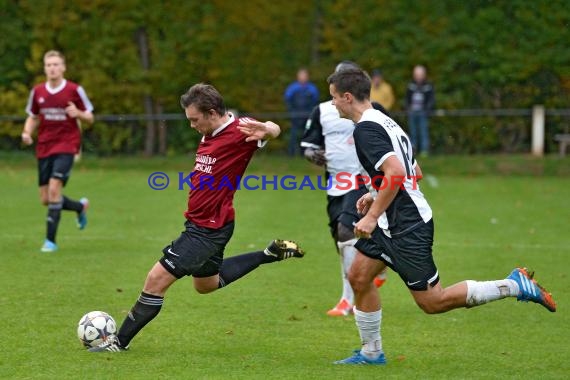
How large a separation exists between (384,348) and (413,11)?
17135mm

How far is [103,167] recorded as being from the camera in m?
22.7

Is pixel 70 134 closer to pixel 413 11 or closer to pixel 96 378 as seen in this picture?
pixel 96 378

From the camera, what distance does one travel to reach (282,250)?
26.3 ft

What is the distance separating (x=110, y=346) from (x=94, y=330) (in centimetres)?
16

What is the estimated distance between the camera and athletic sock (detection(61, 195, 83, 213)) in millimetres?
12406

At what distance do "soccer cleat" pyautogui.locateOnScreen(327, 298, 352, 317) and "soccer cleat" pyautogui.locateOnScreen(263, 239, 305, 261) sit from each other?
103cm

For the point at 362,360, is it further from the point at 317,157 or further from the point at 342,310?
the point at 317,157

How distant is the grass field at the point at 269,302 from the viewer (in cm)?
698

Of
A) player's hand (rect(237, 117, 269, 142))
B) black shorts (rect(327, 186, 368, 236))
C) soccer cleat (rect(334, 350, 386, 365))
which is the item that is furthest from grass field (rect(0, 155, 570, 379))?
player's hand (rect(237, 117, 269, 142))

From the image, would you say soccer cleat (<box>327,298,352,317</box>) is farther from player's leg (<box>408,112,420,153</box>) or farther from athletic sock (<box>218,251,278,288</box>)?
player's leg (<box>408,112,420,153</box>)

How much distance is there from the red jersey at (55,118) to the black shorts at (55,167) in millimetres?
61

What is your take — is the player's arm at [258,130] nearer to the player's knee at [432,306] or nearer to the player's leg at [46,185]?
the player's knee at [432,306]

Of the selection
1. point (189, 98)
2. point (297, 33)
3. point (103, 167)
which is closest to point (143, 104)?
point (103, 167)

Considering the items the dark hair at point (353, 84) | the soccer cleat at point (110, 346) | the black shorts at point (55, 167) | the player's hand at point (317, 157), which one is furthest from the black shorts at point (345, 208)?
the black shorts at point (55, 167)
